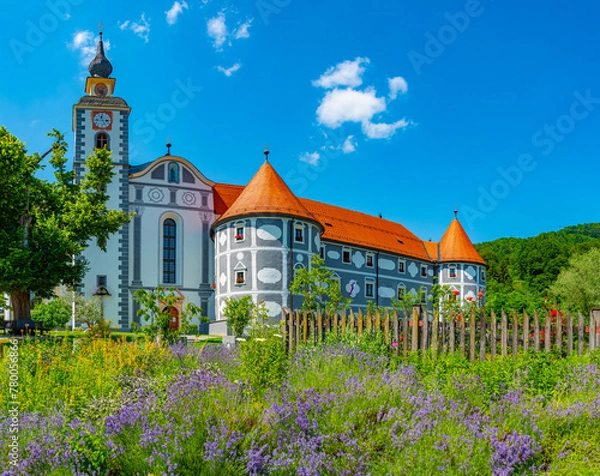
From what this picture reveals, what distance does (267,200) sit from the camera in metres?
35.8

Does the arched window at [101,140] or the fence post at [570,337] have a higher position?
the arched window at [101,140]

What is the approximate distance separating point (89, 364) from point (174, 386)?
8.96 feet

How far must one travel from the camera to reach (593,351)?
35.3ft

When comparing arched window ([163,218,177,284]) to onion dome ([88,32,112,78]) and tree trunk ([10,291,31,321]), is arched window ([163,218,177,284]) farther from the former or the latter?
tree trunk ([10,291,31,321])

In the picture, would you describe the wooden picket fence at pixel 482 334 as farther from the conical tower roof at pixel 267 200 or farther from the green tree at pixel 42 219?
the conical tower roof at pixel 267 200

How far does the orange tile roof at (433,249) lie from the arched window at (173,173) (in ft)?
82.3

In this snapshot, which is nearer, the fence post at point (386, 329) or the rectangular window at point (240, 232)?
the fence post at point (386, 329)

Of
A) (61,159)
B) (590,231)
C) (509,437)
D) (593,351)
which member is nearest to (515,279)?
(590,231)

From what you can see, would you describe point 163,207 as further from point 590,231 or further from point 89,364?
point 590,231

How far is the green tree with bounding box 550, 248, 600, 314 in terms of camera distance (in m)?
48.9

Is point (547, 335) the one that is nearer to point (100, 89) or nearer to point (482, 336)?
point (482, 336)

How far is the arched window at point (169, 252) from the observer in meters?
40.2

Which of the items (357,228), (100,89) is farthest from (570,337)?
(100,89)

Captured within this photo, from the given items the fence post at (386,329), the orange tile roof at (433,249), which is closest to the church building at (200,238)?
the orange tile roof at (433,249)
